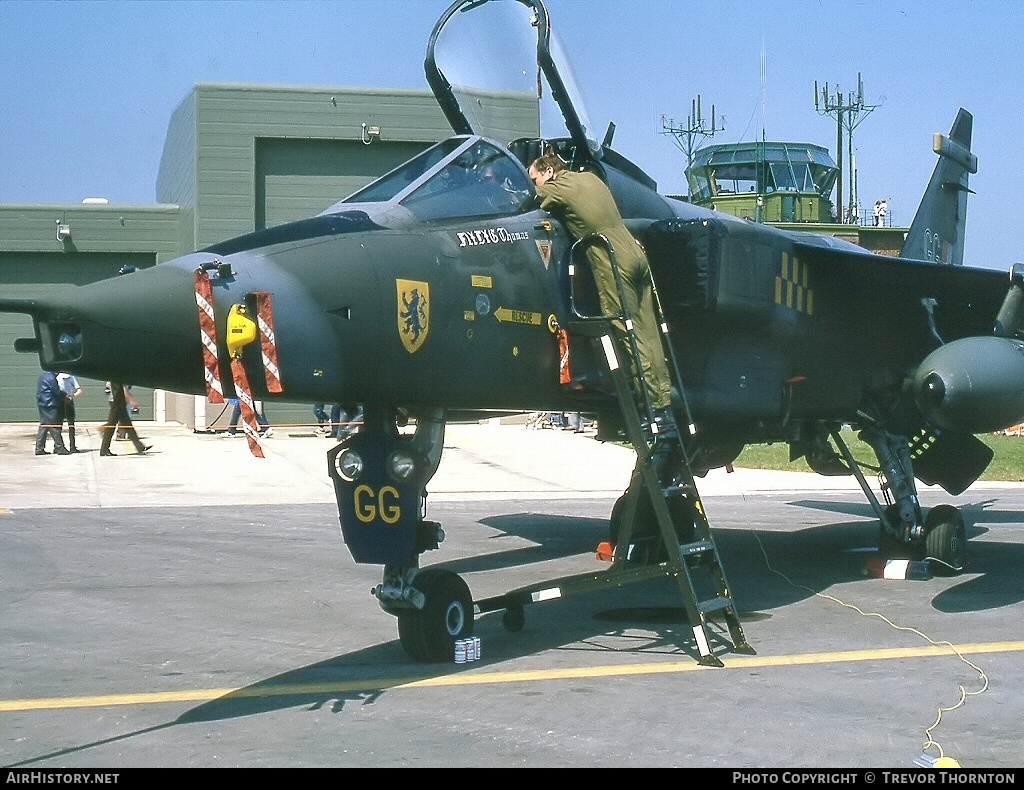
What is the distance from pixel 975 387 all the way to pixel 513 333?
4.01 m

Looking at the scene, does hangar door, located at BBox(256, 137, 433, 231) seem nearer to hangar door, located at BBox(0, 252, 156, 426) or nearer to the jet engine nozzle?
hangar door, located at BBox(0, 252, 156, 426)

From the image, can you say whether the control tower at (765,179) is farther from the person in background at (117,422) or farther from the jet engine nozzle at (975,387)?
the jet engine nozzle at (975,387)

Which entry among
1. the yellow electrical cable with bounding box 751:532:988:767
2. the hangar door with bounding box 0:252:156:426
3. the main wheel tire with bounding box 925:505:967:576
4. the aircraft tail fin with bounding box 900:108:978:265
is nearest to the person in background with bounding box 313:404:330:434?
the hangar door with bounding box 0:252:156:426

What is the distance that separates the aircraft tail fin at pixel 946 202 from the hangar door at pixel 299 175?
17571 mm

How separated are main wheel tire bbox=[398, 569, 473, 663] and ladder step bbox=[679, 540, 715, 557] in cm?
137

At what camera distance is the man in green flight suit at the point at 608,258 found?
24.6ft

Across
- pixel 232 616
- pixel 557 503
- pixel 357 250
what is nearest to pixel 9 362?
pixel 557 503

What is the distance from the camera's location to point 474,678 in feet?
21.8

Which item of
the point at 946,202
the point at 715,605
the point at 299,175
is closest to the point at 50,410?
the point at 299,175

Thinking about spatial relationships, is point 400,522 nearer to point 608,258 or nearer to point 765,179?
point 608,258

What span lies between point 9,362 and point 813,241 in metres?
27.5

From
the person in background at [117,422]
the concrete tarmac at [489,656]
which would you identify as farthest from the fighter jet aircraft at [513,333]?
the person in background at [117,422]

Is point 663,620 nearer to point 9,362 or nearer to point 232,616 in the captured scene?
point 232,616

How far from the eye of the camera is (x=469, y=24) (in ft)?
26.6
